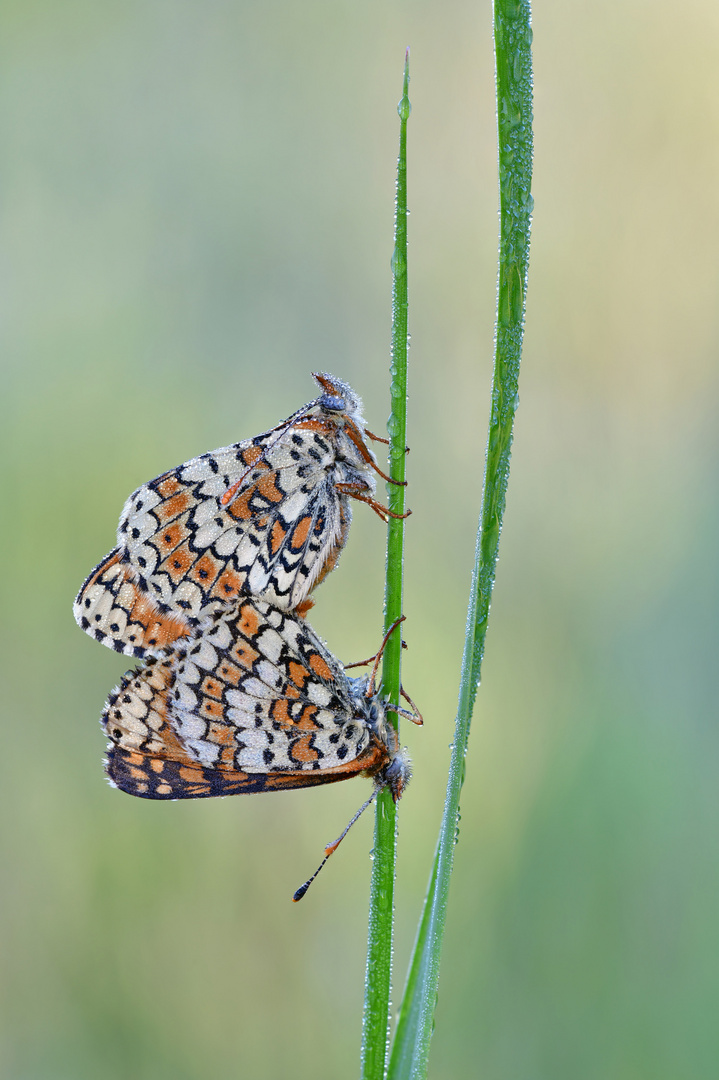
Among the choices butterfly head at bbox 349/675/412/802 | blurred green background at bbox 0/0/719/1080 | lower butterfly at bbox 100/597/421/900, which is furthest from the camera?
blurred green background at bbox 0/0/719/1080

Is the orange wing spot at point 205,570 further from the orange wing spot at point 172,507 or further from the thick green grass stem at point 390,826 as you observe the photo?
the thick green grass stem at point 390,826

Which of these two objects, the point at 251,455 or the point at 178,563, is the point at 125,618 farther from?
the point at 251,455

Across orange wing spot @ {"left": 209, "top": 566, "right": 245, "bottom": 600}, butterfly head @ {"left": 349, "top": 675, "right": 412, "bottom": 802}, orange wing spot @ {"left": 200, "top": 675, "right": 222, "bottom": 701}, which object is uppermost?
orange wing spot @ {"left": 209, "top": 566, "right": 245, "bottom": 600}

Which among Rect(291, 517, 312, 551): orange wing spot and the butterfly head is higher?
Rect(291, 517, 312, 551): orange wing spot

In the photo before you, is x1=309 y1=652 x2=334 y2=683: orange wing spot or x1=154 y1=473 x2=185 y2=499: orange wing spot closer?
x1=309 y1=652 x2=334 y2=683: orange wing spot

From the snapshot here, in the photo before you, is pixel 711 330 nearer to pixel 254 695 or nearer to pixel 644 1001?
pixel 644 1001

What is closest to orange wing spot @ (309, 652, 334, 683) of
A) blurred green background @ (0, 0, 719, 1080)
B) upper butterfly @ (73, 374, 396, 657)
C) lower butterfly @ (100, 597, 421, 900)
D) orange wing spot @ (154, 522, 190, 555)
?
lower butterfly @ (100, 597, 421, 900)

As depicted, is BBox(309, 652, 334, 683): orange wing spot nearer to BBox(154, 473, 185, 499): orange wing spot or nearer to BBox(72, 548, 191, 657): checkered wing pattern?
BBox(72, 548, 191, 657): checkered wing pattern

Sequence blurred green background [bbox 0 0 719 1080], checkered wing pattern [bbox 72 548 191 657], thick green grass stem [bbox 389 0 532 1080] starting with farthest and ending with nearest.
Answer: blurred green background [bbox 0 0 719 1080] → checkered wing pattern [bbox 72 548 191 657] → thick green grass stem [bbox 389 0 532 1080]
